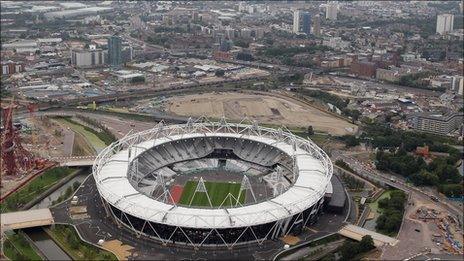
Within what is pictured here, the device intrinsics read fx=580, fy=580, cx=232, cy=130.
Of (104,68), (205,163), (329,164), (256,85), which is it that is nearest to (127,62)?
(104,68)

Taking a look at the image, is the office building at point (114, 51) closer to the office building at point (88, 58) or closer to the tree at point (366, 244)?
the office building at point (88, 58)

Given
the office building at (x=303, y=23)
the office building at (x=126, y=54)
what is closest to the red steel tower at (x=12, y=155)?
the office building at (x=126, y=54)

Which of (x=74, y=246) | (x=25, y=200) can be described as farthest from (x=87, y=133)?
(x=74, y=246)

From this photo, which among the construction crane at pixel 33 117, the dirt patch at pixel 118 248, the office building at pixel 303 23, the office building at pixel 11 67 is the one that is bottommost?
A: the dirt patch at pixel 118 248

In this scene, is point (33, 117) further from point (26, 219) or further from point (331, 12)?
point (331, 12)

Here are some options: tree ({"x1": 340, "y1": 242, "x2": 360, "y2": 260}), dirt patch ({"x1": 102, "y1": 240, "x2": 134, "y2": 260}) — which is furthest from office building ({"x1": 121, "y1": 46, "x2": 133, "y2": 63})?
tree ({"x1": 340, "y1": 242, "x2": 360, "y2": 260})

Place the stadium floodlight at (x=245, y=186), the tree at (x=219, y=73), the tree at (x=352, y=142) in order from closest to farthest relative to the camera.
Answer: the stadium floodlight at (x=245, y=186) → the tree at (x=352, y=142) → the tree at (x=219, y=73)
